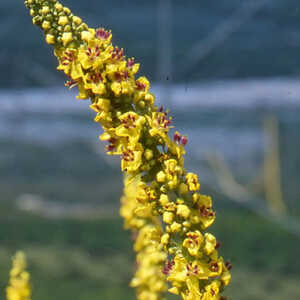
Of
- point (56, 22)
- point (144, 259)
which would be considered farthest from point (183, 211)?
point (144, 259)

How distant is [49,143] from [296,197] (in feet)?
28.5

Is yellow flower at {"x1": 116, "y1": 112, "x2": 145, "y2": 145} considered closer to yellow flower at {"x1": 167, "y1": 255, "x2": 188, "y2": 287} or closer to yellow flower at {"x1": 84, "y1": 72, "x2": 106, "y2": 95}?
yellow flower at {"x1": 84, "y1": 72, "x2": 106, "y2": 95}

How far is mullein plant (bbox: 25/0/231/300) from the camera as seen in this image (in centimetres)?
110

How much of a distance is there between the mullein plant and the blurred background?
4.72 metres

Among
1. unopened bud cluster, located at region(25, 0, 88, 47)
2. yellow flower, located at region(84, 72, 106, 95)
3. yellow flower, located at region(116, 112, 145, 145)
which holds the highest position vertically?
unopened bud cluster, located at region(25, 0, 88, 47)

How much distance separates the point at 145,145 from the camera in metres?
1.13

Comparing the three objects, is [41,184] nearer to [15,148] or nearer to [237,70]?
[15,148]

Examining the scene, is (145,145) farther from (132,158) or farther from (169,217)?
(169,217)

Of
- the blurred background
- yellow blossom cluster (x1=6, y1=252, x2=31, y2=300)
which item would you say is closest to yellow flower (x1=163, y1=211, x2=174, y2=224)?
yellow blossom cluster (x1=6, y1=252, x2=31, y2=300)

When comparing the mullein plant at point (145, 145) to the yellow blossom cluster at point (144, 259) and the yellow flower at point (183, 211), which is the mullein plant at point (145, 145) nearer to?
the yellow flower at point (183, 211)

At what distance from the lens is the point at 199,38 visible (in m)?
9.26

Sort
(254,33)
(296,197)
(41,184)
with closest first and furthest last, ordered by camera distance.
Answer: (254,33) < (296,197) < (41,184)

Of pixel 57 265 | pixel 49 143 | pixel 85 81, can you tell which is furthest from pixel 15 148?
pixel 85 81

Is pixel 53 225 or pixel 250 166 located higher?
pixel 250 166
